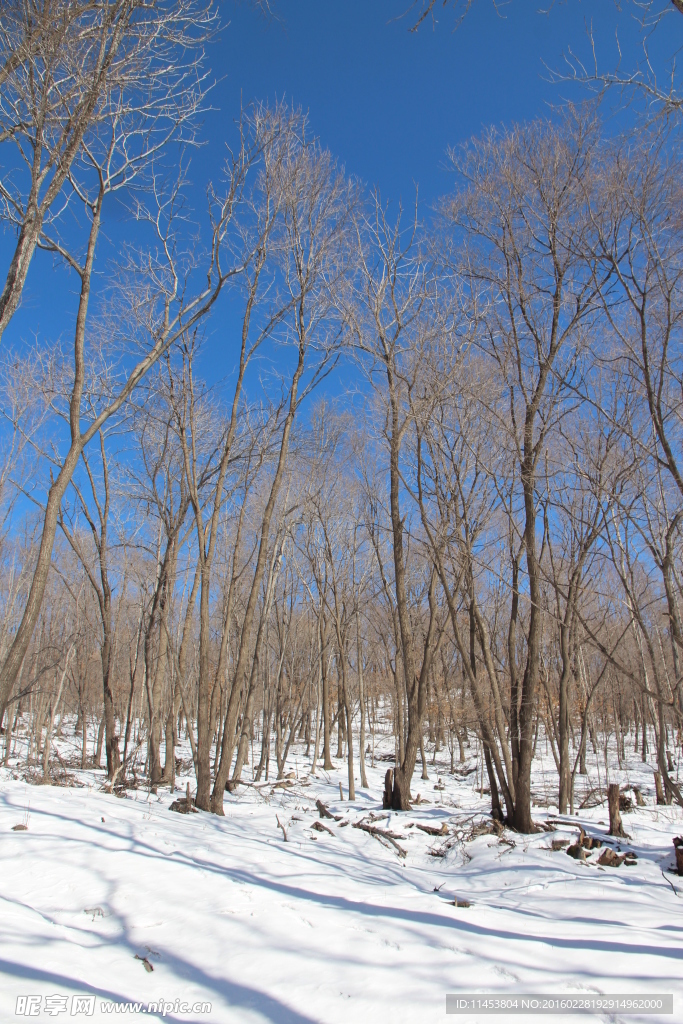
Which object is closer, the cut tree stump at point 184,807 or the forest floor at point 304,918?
the forest floor at point 304,918

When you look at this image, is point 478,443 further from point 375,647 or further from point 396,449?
point 375,647

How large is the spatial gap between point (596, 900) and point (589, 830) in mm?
3677

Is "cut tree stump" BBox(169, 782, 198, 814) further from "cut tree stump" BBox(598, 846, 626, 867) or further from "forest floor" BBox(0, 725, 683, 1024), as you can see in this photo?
"cut tree stump" BBox(598, 846, 626, 867)

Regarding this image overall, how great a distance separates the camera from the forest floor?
2941mm

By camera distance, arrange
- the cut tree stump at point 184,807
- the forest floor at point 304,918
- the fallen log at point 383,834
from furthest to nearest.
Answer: the cut tree stump at point 184,807 < the fallen log at point 383,834 < the forest floor at point 304,918

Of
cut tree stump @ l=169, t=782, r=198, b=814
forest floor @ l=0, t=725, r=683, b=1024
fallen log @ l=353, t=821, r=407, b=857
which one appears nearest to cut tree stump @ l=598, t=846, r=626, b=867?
forest floor @ l=0, t=725, r=683, b=1024

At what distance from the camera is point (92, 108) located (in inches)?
192

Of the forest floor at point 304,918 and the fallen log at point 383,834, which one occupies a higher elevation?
the forest floor at point 304,918

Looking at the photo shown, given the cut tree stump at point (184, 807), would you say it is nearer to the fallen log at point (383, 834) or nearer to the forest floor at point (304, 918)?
the forest floor at point (304, 918)

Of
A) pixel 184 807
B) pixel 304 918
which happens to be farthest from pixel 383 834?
pixel 304 918

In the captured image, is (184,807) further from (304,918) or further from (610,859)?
(610,859)

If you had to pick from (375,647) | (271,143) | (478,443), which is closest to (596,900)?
(478,443)

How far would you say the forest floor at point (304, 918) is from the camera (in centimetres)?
Answer: 294

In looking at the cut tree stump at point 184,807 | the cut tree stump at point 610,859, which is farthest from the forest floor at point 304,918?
the cut tree stump at point 184,807
